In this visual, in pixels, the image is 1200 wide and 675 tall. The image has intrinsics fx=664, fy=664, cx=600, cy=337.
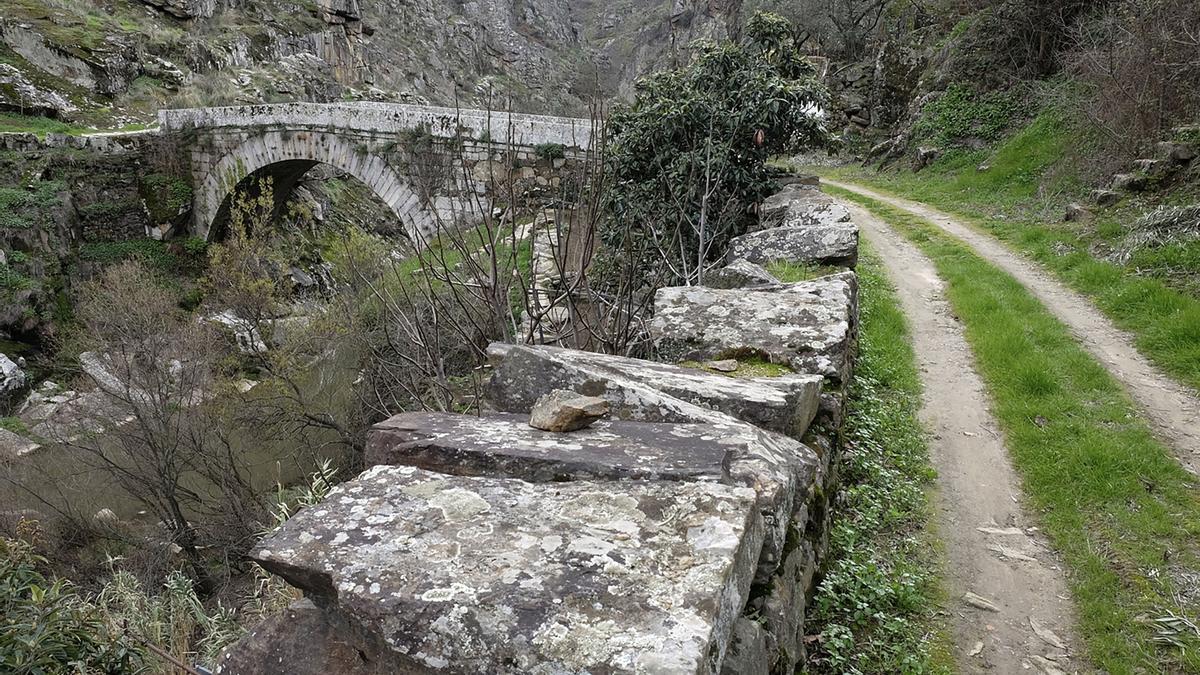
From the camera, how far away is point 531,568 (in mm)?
1460

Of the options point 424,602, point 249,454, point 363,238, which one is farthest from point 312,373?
point 424,602

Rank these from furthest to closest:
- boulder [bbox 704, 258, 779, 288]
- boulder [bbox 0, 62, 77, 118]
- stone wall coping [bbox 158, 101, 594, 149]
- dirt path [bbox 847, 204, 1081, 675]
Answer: boulder [bbox 0, 62, 77, 118] → stone wall coping [bbox 158, 101, 594, 149] → boulder [bbox 704, 258, 779, 288] → dirt path [bbox 847, 204, 1081, 675]

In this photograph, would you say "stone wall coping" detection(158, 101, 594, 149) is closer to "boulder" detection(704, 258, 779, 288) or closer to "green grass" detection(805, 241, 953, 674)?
"boulder" detection(704, 258, 779, 288)

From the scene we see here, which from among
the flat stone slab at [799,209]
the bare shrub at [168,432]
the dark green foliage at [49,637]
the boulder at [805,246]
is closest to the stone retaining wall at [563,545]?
the dark green foliage at [49,637]

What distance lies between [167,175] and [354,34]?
23184 mm

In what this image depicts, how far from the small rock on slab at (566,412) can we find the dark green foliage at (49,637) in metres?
3.24

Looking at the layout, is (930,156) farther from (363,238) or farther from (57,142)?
(57,142)

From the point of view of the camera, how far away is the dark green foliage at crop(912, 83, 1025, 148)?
16.7 metres

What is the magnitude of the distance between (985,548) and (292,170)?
806 inches

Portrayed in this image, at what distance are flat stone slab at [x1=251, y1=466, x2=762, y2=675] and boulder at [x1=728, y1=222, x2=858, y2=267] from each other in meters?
4.68

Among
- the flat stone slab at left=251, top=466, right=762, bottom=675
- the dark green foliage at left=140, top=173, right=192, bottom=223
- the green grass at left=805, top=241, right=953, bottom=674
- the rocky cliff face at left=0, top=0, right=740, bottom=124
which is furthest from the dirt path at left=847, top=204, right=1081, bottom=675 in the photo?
the dark green foliage at left=140, top=173, right=192, bottom=223

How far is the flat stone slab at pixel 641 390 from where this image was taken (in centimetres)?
243

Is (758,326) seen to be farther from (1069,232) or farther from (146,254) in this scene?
(146,254)

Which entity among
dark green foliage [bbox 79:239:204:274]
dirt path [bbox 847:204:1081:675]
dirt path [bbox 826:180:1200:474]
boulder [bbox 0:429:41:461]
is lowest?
boulder [bbox 0:429:41:461]
